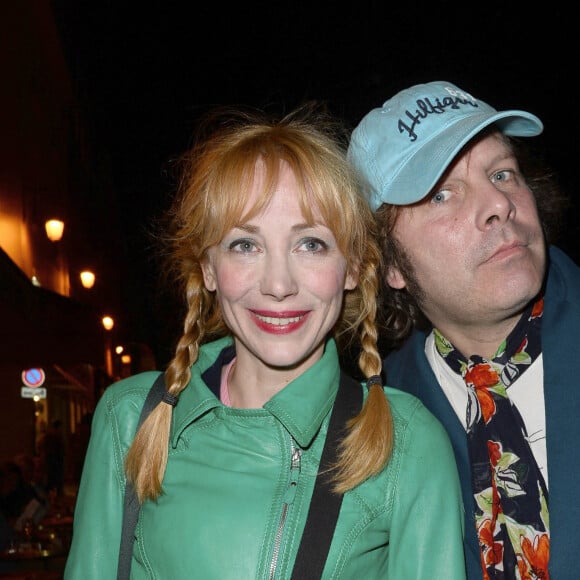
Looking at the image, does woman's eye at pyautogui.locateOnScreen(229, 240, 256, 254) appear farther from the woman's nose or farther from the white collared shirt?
the white collared shirt

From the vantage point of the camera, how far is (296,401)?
2.43m

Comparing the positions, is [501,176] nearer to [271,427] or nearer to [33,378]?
[271,427]

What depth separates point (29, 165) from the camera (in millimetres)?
15195

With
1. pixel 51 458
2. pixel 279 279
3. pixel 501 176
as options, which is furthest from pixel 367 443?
pixel 51 458

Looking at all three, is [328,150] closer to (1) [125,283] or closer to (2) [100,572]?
(2) [100,572]

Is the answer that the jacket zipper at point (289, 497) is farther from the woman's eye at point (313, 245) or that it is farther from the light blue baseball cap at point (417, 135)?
the light blue baseball cap at point (417, 135)

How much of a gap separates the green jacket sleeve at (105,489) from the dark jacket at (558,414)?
3.69 ft

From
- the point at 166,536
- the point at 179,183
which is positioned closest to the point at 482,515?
the point at 166,536

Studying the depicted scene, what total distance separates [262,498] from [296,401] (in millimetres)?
321

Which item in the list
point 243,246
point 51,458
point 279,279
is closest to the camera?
point 279,279

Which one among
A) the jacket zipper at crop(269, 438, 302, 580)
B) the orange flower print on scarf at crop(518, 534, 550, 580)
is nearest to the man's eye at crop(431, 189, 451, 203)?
the jacket zipper at crop(269, 438, 302, 580)

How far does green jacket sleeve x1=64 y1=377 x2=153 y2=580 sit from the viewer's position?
2.47 meters

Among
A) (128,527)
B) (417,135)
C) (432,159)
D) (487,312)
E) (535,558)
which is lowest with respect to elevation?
(535,558)

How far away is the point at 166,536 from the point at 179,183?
4.29 ft
